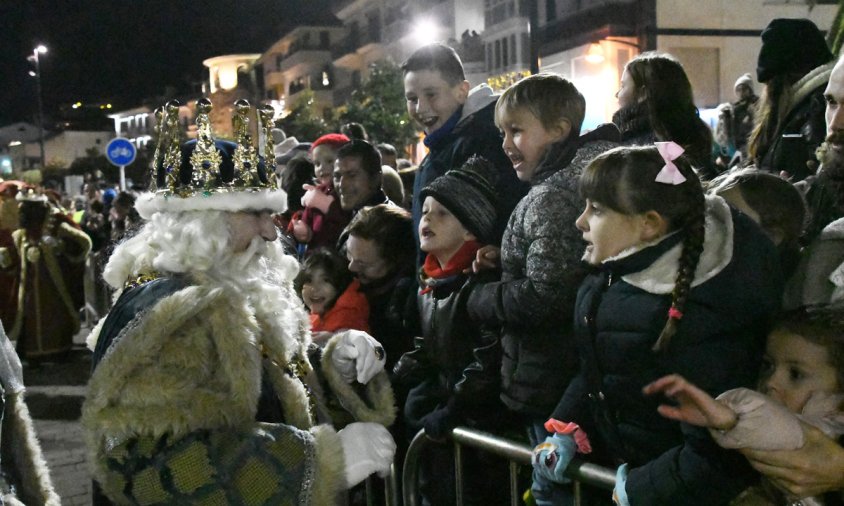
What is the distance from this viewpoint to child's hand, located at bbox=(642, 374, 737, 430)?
1.92 meters

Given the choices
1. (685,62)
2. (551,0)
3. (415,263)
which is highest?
(551,0)

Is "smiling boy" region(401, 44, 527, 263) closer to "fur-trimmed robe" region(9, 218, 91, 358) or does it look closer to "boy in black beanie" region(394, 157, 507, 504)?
"boy in black beanie" region(394, 157, 507, 504)

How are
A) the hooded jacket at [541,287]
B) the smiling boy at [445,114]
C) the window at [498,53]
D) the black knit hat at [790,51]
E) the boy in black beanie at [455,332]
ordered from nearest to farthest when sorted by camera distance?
1. the hooded jacket at [541,287]
2. the boy in black beanie at [455,332]
3. the smiling boy at [445,114]
4. the black knit hat at [790,51]
5. the window at [498,53]

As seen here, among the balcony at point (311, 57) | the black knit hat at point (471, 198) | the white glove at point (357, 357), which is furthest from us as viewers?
the balcony at point (311, 57)

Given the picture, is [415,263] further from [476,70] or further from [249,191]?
[476,70]

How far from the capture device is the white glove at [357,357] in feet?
11.2

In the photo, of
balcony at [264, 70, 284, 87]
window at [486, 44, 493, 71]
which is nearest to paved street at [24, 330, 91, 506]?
window at [486, 44, 493, 71]

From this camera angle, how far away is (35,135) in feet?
374

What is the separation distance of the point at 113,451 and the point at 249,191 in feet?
3.32

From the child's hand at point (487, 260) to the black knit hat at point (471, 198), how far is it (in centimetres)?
17

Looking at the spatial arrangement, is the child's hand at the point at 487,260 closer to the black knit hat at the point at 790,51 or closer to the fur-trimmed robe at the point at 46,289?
the black knit hat at the point at 790,51

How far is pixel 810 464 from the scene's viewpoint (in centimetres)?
195

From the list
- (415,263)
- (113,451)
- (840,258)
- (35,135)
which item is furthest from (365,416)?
(35,135)

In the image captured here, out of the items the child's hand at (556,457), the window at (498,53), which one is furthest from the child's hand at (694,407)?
the window at (498,53)
